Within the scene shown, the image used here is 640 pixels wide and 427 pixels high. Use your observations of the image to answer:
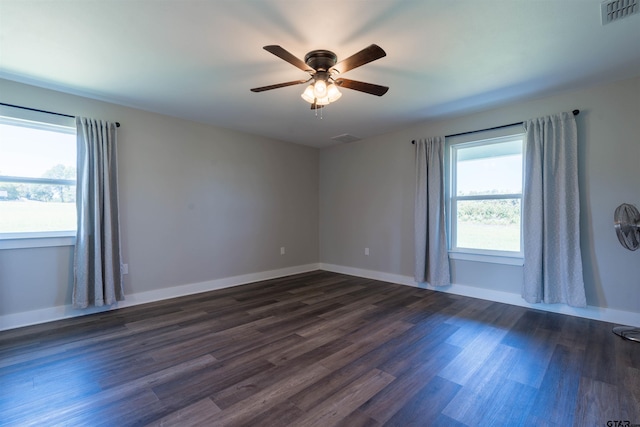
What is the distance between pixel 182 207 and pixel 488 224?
164 inches

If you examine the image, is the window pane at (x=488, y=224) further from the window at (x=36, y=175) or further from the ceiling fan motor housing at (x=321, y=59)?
the window at (x=36, y=175)

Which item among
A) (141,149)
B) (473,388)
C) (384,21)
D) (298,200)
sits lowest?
(473,388)

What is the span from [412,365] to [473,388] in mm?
416

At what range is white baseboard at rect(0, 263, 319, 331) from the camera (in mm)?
2893

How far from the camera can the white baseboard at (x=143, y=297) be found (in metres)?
2.89

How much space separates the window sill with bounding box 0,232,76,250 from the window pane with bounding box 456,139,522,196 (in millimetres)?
4837

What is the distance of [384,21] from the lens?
198 cm

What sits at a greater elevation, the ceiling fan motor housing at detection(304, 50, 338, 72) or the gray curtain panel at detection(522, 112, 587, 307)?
the ceiling fan motor housing at detection(304, 50, 338, 72)

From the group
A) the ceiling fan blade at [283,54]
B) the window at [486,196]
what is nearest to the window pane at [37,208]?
the ceiling fan blade at [283,54]

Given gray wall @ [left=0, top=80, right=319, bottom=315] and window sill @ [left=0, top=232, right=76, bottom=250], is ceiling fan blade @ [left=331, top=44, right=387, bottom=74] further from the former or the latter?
window sill @ [left=0, top=232, right=76, bottom=250]

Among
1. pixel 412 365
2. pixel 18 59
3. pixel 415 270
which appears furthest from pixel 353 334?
pixel 18 59

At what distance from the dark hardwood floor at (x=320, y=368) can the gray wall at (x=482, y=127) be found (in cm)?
58

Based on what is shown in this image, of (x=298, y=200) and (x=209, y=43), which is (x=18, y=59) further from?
(x=298, y=200)

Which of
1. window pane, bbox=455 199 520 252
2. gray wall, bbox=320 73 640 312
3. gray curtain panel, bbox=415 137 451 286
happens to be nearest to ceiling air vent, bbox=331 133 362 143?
gray wall, bbox=320 73 640 312
